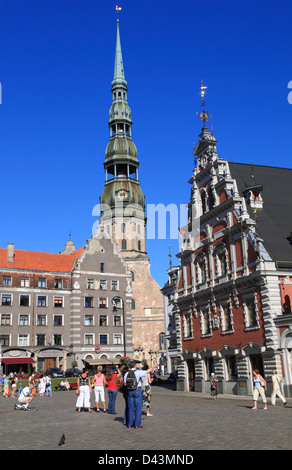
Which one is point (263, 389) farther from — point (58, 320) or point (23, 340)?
point (58, 320)

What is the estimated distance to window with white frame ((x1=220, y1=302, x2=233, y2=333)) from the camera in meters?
32.7

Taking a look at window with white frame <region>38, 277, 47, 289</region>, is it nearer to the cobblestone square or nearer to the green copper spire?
the cobblestone square

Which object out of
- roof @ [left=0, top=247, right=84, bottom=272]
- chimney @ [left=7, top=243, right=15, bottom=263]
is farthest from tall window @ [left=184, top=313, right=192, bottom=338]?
chimney @ [left=7, top=243, right=15, bottom=263]

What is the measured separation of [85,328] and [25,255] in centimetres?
1276

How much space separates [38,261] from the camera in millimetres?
62031

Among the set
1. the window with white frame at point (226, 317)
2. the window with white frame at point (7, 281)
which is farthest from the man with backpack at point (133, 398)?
the window with white frame at point (7, 281)

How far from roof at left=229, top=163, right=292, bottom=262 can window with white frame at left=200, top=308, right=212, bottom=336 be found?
801 centimetres

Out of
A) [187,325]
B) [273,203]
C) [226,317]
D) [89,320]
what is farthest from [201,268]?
[89,320]

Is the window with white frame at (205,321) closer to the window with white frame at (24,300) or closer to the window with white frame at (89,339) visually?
the window with white frame at (89,339)

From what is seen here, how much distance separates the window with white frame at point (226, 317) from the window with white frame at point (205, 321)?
6.98 feet

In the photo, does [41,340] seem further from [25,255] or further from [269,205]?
[269,205]

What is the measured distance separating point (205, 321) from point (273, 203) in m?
10.3

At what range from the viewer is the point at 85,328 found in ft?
195

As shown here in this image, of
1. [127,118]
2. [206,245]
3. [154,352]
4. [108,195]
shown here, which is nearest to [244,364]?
[206,245]
